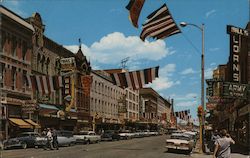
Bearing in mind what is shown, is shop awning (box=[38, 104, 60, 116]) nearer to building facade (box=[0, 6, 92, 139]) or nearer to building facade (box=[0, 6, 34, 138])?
building facade (box=[0, 6, 92, 139])

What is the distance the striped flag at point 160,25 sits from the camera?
19.4 m

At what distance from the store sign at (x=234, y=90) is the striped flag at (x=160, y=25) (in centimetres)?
823

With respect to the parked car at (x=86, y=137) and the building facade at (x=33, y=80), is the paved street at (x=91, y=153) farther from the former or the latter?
the parked car at (x=86, y=137)

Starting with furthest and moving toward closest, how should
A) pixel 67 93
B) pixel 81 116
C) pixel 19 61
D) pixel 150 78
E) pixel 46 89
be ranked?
pixel 81 116, pixel 67 93, pixel 19 61, pixel 46 89, pixel 150 78

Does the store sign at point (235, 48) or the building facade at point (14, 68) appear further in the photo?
the building facade at point (14, 68)

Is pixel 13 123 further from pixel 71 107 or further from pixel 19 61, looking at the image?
pixel 71 107

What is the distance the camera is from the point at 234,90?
26.4 metres

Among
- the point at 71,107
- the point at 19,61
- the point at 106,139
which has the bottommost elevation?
the point at 106,139

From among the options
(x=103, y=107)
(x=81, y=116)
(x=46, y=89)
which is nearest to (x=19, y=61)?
(x=46, y=89)

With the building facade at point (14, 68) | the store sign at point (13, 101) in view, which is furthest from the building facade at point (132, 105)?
the store sign at point (13, 101)

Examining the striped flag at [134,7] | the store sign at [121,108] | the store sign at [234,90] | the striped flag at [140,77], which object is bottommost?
the store sign at [121,108]

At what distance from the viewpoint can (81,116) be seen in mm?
65188

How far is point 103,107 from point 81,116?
13.6 metres

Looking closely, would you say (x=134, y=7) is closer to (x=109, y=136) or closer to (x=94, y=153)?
(x=94, y=153)
